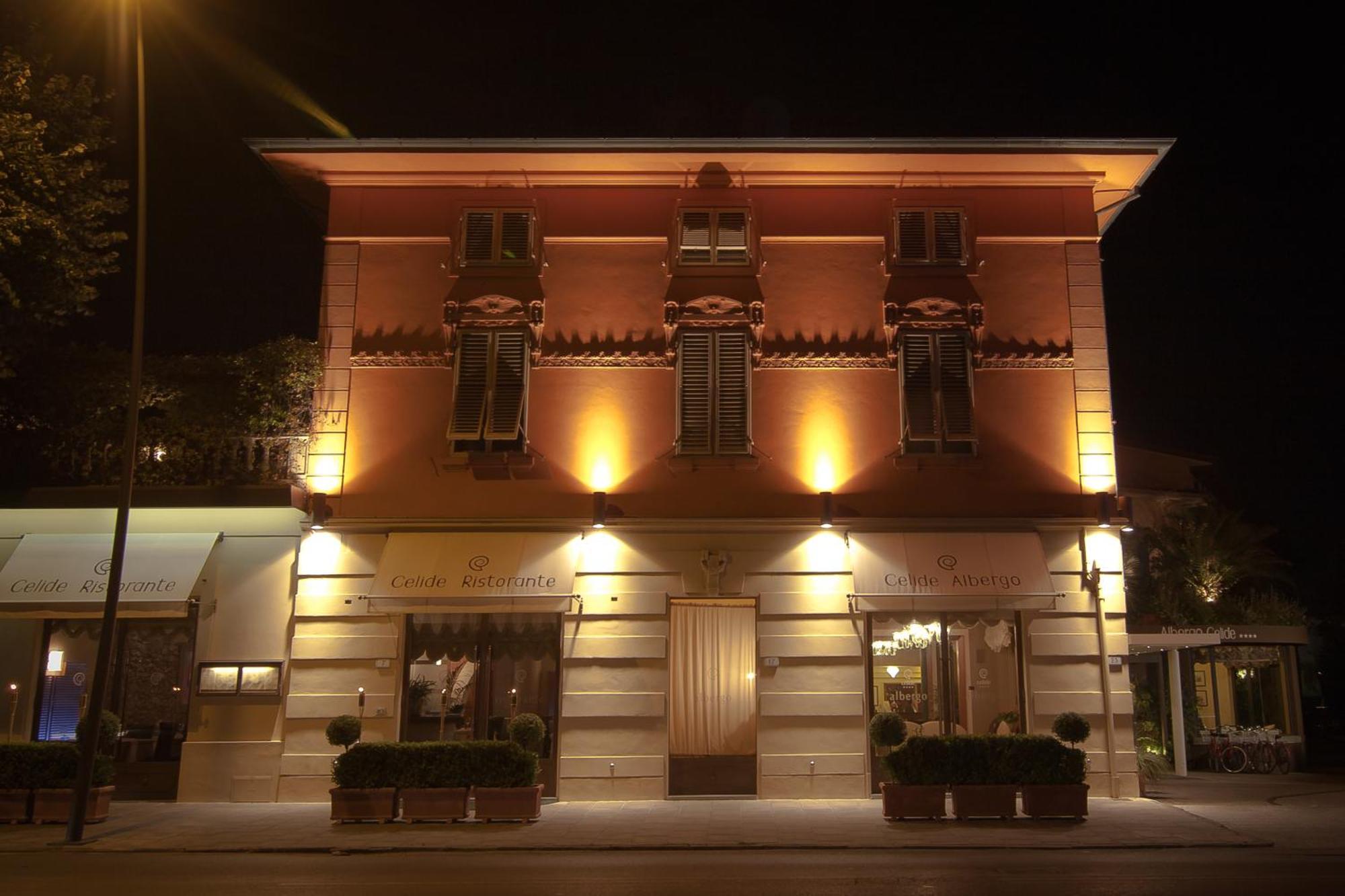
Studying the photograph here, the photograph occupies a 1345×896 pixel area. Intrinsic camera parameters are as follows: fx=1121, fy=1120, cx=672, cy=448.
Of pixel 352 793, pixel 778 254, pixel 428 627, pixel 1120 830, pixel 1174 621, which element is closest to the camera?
pixel 1120 830

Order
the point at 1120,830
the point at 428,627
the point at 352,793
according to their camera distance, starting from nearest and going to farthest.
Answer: the point at 1120,830
the point at 352,793
the point at 428,627

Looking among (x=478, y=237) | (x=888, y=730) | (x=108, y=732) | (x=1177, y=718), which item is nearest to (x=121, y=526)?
(x=108, y=732)

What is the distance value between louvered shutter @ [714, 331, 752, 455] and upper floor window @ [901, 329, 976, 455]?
2622mm

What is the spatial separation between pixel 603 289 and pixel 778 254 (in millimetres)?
3096

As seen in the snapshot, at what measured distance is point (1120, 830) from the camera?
14570 mm

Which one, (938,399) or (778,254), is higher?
(778,254)

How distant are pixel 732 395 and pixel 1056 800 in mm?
7915

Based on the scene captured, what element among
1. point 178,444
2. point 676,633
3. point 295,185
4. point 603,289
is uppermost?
point 295,185

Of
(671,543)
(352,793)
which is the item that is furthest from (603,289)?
(352,793)

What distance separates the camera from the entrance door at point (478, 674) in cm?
1798

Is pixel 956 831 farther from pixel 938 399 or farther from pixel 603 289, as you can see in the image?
pixel 603 289

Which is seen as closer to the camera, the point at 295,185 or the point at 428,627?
the point at 428,627

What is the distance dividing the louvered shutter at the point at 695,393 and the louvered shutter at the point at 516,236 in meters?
3.15

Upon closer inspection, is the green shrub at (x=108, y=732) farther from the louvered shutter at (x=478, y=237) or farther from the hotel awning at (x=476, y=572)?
the louvered shutter at (x=478, y=237)
